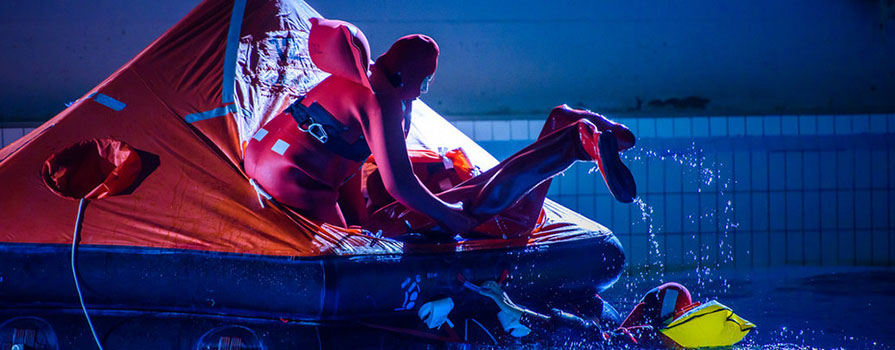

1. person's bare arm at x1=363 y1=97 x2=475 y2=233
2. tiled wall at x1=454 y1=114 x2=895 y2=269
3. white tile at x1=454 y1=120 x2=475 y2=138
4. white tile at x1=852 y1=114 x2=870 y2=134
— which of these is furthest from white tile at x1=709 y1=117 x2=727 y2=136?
person's bare arm at x1=363 y1=97 x2=475 y2=233

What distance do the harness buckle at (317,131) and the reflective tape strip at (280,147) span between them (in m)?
0.06

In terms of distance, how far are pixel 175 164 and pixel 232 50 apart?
41 centimetres

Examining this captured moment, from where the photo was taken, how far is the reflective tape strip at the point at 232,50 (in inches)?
86.7

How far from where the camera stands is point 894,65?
422 centimetres

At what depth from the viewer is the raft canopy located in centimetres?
194

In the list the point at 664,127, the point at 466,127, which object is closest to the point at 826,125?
the point at 664,127

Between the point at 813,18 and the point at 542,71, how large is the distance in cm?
149

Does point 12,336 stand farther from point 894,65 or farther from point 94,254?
point 894,65

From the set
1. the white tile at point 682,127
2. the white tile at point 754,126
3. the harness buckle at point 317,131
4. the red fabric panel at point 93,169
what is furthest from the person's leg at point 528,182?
the white tile at point 754,126

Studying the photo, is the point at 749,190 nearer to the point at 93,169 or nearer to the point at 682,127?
the point at 682,127

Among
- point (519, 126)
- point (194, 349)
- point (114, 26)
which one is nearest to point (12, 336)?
point (194, 349)

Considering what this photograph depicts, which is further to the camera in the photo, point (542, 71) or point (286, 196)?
point (542, 71)

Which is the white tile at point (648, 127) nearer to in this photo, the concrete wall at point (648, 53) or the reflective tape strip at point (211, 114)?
the concrete wall at point (648, 53)

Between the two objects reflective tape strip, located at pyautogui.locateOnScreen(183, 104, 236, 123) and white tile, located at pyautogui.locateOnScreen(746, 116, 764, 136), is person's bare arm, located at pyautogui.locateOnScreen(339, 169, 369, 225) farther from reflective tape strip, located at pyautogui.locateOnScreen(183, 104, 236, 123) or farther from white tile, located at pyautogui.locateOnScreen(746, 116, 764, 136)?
white tile, located at pyautogui.locateOnScreen(746, 116, 764, 136)
